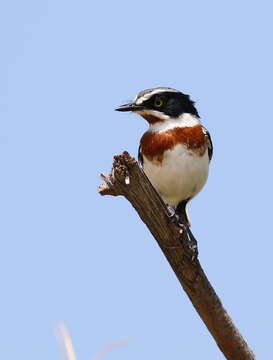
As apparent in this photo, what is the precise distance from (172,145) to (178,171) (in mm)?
259

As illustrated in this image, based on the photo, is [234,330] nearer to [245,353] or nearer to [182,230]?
[245,353]

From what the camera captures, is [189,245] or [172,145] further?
[172,145]

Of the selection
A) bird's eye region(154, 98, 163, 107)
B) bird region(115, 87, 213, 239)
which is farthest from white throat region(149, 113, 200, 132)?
bird's eye region(154, 98, 163, 107)

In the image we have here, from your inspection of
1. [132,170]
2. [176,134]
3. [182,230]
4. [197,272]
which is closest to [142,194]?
[132,170]

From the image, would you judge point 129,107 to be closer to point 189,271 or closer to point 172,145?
point 172,145

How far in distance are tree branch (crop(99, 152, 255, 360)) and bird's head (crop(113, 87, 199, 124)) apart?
187 centimetres

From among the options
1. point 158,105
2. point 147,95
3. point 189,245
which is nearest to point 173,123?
point 158,105

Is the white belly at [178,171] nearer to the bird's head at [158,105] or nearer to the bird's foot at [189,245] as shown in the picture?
the bird's head at [158,105]

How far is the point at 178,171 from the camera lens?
21.3 feet

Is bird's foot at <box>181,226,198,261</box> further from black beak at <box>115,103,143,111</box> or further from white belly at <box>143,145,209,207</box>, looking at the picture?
black beak at <box>115,103,143,111</box>

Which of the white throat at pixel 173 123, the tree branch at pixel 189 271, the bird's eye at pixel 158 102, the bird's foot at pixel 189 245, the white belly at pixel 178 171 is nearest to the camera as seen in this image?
the tree branch at pixel 189 271

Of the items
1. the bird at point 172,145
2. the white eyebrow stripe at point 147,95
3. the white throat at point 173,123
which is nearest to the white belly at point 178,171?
the bird at point 172,145

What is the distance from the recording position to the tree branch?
16.0ft

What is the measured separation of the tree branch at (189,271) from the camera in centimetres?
489
